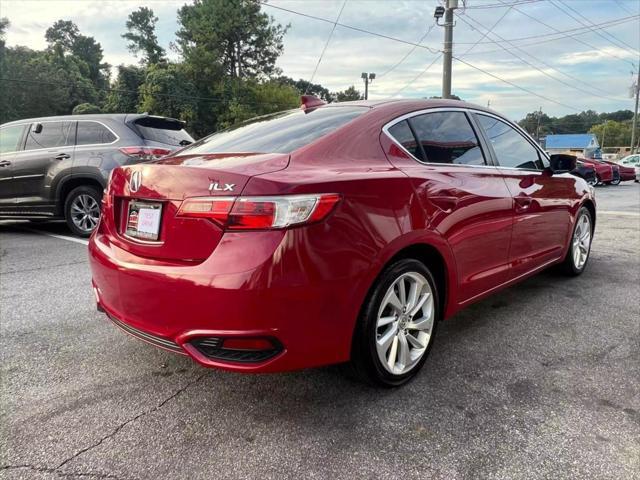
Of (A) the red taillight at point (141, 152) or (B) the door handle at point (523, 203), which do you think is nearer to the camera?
(B) the door handle at point (523, 203)

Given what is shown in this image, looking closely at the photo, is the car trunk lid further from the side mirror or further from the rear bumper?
the side mirror

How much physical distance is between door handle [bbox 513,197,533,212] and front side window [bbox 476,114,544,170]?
0.85ft

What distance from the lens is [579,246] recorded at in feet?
15.3

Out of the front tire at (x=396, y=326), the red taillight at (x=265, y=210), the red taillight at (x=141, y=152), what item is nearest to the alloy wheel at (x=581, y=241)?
the front tire at (x=396, y=326)

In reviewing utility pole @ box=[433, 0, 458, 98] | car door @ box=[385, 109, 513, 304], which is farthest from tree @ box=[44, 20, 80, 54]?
car door @ box=[385, 109, 513, 304]

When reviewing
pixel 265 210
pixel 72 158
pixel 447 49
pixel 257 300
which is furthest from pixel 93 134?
pixel 447 49

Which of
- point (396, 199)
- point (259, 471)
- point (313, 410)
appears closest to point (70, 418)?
point (259, 471)

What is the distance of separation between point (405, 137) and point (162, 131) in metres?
5.04

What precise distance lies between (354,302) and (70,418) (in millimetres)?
1436

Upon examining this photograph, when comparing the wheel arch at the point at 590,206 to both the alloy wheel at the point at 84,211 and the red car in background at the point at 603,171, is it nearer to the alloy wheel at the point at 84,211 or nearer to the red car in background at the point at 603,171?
the alloy wheel at the point at 84,211

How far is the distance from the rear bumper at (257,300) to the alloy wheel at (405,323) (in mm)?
261

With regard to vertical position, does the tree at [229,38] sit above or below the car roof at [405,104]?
above

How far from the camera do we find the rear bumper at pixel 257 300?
191cm

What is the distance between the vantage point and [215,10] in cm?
4369
